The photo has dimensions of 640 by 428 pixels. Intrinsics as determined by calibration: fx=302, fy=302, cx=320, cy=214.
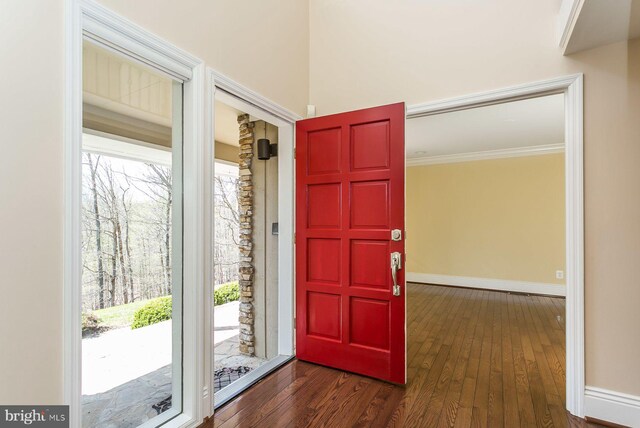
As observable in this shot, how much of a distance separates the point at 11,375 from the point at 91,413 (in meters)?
0.90

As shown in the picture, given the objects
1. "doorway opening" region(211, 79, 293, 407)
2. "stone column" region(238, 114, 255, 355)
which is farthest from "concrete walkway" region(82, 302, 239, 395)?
"stone column" region(238, 114, 255, 355)

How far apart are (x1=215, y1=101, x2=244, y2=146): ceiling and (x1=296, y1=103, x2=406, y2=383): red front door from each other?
4.19 feet

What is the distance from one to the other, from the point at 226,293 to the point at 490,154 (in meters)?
5.18

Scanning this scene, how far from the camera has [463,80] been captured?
7.18 ft

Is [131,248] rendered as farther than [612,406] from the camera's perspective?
Yes

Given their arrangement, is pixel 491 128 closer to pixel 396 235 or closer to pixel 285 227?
pixel 396 235

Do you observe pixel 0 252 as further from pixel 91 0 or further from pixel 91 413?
pixel 91 413

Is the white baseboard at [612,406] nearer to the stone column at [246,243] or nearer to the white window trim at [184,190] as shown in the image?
the white window trim at [184,190]

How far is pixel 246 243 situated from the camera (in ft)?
10.3

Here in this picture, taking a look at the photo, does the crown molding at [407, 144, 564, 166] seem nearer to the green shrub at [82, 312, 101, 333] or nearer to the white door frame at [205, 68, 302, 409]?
the white door frame at [205, 68, 302, 409]

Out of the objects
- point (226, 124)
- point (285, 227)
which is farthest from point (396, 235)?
point (226, 124)

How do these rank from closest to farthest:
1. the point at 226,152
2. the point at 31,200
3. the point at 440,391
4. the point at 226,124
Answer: the point at 31,200 → the point at 440,391 → the point at 226,124 → the point at 226,152

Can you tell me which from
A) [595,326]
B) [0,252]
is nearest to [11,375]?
[0,252]

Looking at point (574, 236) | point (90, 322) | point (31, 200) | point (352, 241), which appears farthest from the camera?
point (352, 241)
